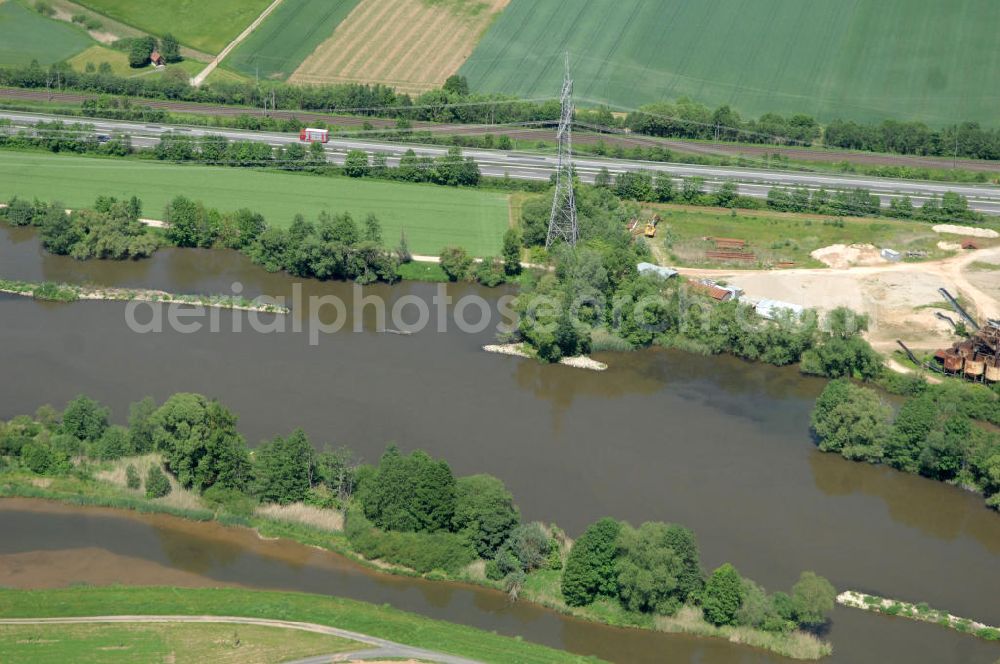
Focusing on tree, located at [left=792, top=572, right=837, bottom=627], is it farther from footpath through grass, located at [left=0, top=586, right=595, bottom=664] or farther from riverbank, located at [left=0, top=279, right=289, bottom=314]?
riverbank, located at [left=0, top=279, right=289, bottom=314]

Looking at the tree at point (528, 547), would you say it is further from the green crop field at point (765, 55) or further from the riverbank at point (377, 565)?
the green crop field at point (765, 55)

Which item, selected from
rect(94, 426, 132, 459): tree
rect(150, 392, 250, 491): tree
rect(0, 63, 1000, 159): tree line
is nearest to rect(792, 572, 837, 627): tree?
rect(150, 392, 250, 491): tree

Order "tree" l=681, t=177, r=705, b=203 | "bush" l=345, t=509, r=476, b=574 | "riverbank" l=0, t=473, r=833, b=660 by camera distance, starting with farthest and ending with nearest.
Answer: "tree" l=681, t=177, r=705, b=203, "bush" l=345, t=509, r=476, b=574, "riverbank" l=0, t=473, r=833, b=660

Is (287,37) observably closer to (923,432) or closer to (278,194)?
(278,194)

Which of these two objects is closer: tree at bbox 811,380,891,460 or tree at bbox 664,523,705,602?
tree at bbox 664,523,705,602

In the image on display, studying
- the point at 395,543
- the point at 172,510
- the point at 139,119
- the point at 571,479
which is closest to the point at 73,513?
the point at 172,510
